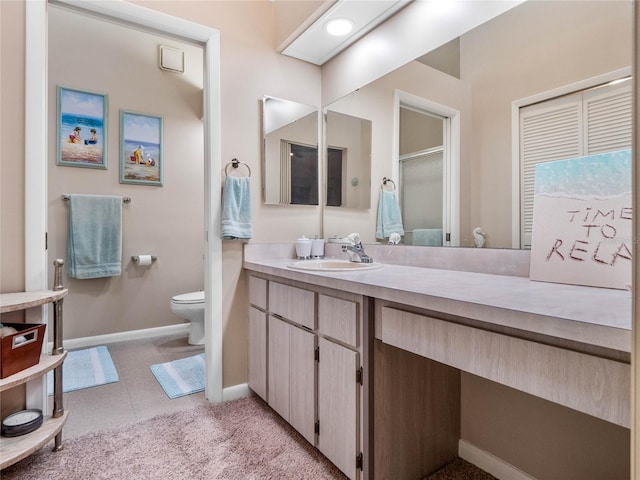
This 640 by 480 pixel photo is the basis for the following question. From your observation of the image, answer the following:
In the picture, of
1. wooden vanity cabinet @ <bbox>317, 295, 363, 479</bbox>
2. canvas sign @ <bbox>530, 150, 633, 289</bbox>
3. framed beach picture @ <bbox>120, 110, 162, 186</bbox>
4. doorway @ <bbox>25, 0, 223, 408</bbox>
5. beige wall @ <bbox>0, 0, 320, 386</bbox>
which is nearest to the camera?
canvas sign @ <bbox>530, 150, 633, 289</bbox>

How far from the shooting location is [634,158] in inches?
19.3

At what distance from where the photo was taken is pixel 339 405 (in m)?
1.32

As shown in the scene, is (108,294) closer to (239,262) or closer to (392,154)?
(239,262)

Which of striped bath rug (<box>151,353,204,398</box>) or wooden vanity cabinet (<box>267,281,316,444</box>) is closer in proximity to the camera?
wooden vanity cabinet (<box>267,281,316,444</box>)

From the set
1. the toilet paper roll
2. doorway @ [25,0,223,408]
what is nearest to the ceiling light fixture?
doorway @ [25,0,223,408]

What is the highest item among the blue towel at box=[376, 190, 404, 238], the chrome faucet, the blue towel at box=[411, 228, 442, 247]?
the blue towel at box=[376, 190, 404, 238]

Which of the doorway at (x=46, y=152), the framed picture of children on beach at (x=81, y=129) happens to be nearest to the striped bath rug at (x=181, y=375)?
the doorway at (x=46, y=152)

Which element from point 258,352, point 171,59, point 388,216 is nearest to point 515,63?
point 388,216

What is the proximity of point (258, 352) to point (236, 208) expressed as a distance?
0.86 meters

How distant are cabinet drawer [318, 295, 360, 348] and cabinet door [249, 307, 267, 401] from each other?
583 millimetres

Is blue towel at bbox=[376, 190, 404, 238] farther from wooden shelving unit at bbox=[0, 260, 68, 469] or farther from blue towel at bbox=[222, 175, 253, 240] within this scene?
wooden shelving unit at bbox=[0, 260, 68, 469]

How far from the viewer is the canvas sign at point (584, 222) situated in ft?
3.36

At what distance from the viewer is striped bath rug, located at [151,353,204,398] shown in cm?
220

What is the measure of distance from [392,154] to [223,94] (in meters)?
1.08
